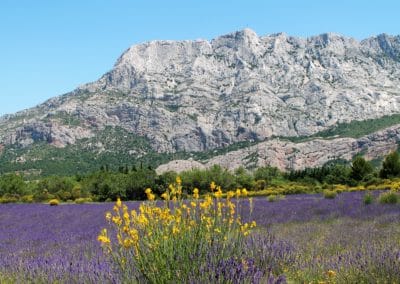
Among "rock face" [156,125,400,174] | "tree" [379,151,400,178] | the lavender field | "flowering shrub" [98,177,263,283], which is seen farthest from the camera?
"rock face" [156,125,400,174]

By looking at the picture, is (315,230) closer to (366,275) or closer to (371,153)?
(366,275)

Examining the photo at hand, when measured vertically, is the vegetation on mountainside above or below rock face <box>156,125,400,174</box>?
below

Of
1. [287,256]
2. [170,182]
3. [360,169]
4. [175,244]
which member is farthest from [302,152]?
[175,244]

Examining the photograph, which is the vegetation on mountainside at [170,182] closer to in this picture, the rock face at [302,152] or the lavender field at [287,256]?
the lavender field at [287,256]

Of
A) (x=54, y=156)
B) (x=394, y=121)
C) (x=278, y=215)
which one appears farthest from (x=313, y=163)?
(x=278, y=215)

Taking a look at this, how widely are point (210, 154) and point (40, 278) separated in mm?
191023

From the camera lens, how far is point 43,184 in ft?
171

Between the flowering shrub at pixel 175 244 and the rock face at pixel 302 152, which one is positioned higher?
the rock face at pixel 302 152

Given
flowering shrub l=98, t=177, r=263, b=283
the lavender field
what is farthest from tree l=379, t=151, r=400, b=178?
flowering shrub l=98, t=177, r=263, b=283

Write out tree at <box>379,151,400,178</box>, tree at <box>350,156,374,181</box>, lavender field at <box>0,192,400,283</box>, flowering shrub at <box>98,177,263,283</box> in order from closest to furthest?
flowering shrub at <box>98,177,263,283</box>, lavender field at <box>0,192,400,283</box>, tree at <box>379,151,400,178</box>, tree at <box>350,156,374,181</box>

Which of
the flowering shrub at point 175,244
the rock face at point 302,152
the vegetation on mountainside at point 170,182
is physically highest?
the rock face at point 302,152

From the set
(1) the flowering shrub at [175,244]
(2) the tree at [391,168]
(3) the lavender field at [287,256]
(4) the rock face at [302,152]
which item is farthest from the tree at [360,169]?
(4) the rock face at [302,152]

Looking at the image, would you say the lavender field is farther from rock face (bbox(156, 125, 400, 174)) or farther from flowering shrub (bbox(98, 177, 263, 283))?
rock face (bbox(156, 125, 400, 174))

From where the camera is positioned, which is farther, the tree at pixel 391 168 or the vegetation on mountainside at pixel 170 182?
the tree at pixel 391 168
